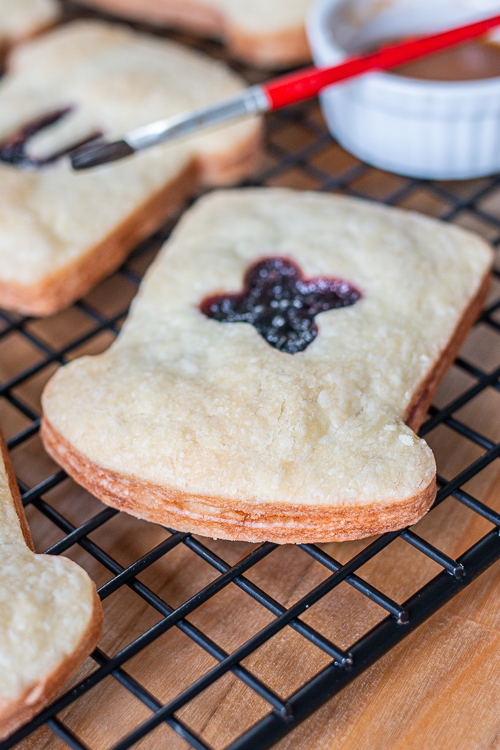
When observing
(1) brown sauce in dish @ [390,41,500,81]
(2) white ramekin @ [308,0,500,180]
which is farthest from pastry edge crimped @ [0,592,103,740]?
(1) brown sauce in dish @ [390,41,500,81]

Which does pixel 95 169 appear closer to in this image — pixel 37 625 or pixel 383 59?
pixel 383 59

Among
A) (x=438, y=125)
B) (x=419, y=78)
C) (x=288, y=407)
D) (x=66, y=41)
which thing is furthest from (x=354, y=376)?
(x=66, y=41)

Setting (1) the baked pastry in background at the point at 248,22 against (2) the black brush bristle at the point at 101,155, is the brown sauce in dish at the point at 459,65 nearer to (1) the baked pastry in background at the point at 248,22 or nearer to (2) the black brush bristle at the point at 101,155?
(1) the baked pastry in background at the point at 248,22

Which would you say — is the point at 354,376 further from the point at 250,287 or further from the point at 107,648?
the point at 107,648

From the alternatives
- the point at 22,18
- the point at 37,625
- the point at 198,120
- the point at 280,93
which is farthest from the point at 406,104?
the point at 37,625

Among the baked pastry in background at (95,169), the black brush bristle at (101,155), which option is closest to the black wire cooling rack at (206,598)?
the baked pastry in background at (95,169)

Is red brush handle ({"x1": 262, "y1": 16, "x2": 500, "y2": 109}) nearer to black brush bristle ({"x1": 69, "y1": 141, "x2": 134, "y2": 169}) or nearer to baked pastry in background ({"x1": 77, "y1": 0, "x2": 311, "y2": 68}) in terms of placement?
black brush bristle ({"x1": 69, "y1": 141, "x2": 134, "y2": 169})

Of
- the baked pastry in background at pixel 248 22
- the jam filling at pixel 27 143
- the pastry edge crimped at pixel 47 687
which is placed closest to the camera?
the pastry edge crimped at pixel 47 687

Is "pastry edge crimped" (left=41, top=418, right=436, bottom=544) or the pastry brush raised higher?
the pastry brush
